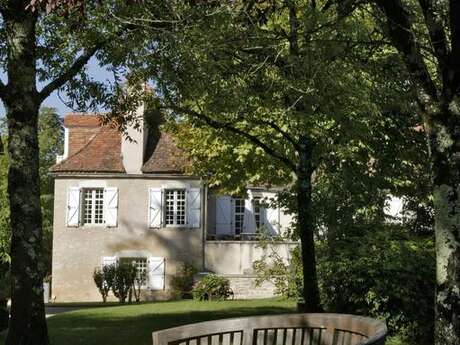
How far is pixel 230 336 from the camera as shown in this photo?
4.68 metres

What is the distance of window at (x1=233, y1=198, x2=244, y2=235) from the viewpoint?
3167 cm

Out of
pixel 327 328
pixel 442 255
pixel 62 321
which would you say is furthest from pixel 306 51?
pixel 62 321

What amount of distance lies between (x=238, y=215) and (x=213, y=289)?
765cm

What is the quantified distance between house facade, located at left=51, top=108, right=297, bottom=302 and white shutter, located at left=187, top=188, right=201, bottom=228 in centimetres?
4

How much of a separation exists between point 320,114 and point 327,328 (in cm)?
690

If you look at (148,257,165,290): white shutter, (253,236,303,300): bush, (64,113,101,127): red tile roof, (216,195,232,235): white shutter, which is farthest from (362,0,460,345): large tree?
(64,113,101,127): red tile roof

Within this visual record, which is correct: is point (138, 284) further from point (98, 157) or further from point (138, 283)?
point (98, 157)

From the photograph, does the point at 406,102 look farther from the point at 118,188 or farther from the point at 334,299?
the point at 118,188

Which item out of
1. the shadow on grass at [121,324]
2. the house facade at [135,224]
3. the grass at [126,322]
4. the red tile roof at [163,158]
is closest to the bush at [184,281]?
the house facade at [135,224]

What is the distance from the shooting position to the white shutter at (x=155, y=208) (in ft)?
97.3

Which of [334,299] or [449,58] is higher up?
[449,58]

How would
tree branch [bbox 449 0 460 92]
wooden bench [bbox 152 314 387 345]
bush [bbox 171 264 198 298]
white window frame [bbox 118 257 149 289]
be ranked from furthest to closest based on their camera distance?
1. white window frame [bbox 118 257 149 289]
2. bush [bbox 171 264 198 298]
3. tree branch [bbox 449 0 460 92]
4. wooden bench [bbox 152 314 387 345]

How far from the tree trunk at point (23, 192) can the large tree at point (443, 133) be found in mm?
5158

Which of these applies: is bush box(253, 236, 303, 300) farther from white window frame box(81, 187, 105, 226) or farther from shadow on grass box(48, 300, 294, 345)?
white window frame box(81, 187, 105, 226)
